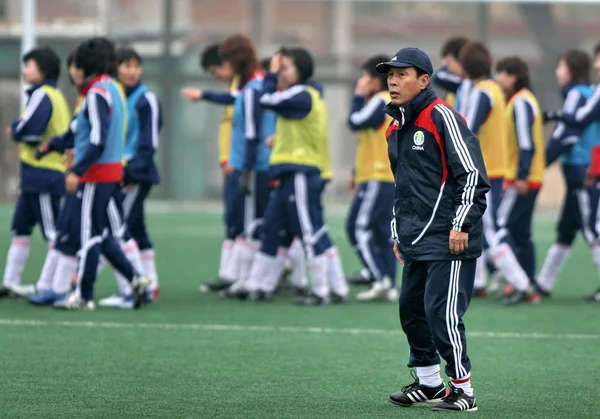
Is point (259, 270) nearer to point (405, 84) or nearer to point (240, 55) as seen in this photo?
point (240, 55)

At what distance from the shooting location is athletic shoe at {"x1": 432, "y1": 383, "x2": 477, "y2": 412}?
21.7 ft

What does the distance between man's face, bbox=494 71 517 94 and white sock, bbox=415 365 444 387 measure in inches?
216

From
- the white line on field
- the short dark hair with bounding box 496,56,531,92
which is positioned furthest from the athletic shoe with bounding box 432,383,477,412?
the short dark hair with bounding box 496,56,531,92

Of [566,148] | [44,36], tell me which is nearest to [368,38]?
[44,36]

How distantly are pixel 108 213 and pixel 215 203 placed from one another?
14110mm

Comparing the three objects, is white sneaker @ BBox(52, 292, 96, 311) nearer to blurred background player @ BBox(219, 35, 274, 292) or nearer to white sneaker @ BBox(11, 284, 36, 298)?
white sneaker @ BBox(11, 284, 36, 298)

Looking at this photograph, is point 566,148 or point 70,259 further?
point 566,148

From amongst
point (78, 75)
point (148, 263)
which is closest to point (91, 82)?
point (78, 75)

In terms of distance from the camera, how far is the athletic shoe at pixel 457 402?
260 inches

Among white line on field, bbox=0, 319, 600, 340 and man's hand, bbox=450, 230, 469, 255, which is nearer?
man's hand, bbox=450, 230, 469, 255

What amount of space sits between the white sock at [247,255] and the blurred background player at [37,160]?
1.78 m

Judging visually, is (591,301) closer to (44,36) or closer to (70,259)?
(70,259)

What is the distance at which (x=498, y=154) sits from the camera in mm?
11719

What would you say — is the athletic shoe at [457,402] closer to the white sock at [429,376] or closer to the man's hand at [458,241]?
the white sock at [429,376]
